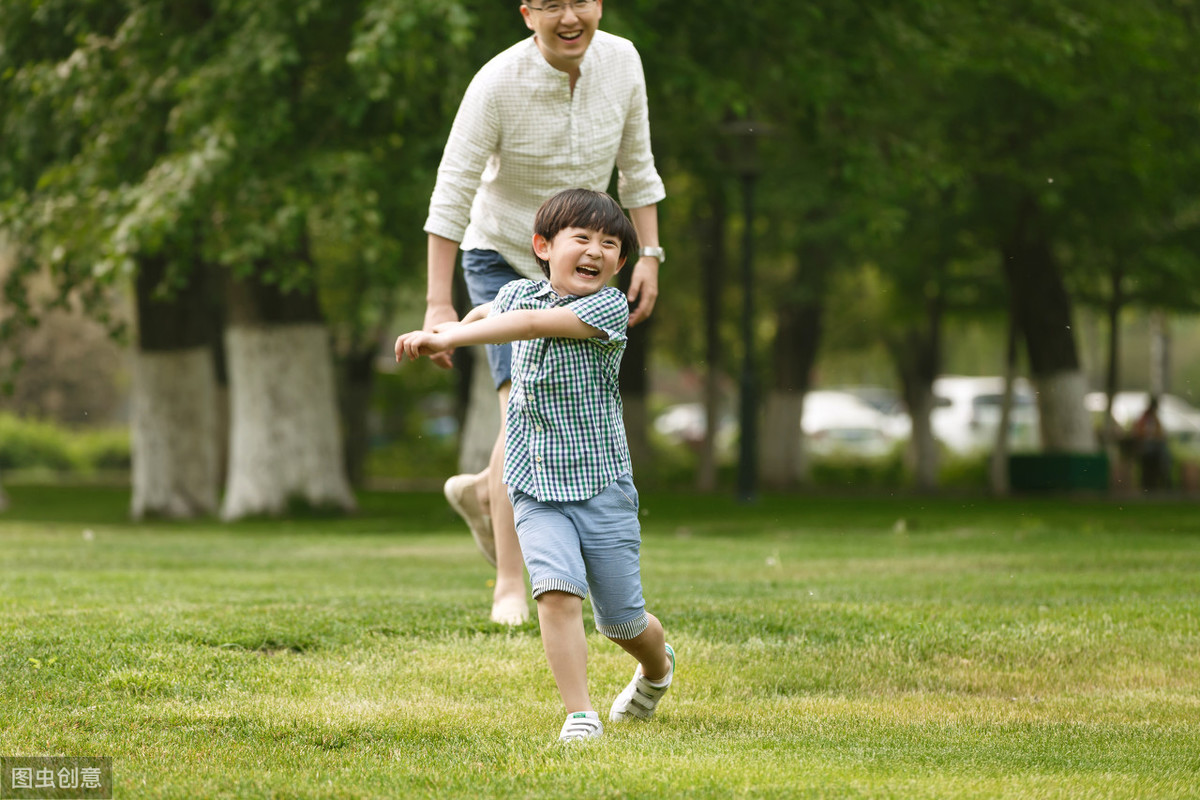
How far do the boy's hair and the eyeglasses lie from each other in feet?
3.28

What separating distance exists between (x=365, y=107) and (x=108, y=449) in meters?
32.0

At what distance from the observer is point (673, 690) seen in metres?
4.94

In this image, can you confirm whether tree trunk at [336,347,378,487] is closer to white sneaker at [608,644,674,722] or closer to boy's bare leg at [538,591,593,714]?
white sneaker at [608,644,674,722]

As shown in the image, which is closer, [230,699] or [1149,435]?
[230,699]

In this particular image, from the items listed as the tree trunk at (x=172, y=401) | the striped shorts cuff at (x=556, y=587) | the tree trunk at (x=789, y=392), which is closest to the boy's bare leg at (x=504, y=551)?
the striped shorts cuff at (x=556, y=587)

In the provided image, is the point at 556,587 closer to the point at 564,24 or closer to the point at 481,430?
the point at 564,24

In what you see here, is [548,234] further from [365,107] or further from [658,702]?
[365,107]

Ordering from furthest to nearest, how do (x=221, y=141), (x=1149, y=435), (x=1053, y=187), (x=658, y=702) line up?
(x=1149, y=435) < (x=1053, y=187) < (x=221, y=141) < (x=658, y=702)

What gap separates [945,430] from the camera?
42125mm

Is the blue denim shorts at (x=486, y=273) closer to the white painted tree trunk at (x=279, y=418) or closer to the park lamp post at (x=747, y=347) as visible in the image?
the white painted tree trunk at (x=279, y=418)

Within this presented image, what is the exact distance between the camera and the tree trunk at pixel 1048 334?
69.4ft

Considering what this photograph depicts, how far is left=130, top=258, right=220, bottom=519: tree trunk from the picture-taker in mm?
17422

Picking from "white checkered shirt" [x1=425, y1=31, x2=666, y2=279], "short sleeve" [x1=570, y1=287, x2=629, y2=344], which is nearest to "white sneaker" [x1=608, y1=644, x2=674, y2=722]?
"short sleeve" [x1=570, y1=287, x2=629, y2=344]

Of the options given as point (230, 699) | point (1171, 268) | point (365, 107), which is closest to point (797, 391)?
point (1171, 268)
